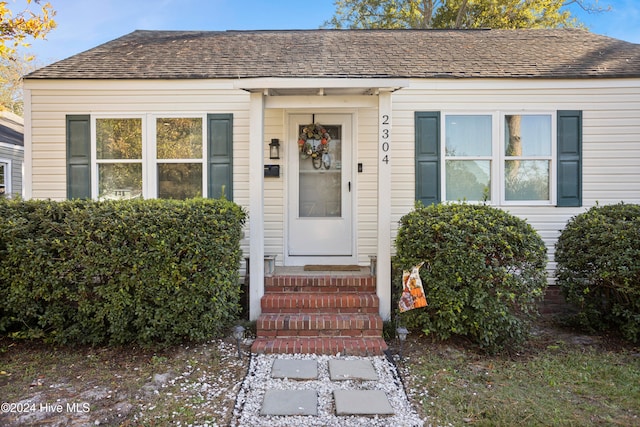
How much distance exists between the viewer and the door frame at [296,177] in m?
5.33

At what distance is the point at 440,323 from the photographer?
378 centimetres

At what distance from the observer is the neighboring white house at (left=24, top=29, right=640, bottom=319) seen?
519cm

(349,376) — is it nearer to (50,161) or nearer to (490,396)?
(490,396)

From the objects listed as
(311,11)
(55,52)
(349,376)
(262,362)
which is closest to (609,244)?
(349,376)

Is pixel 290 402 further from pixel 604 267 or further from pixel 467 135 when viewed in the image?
pixel 467 135

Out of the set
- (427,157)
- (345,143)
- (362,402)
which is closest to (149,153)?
(345,143)

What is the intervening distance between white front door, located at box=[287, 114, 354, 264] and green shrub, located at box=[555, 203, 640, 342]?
2.58m

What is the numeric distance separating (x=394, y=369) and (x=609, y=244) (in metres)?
2.56

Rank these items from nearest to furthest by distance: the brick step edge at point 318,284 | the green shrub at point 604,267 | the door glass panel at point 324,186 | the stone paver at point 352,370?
the stone paver at point 352,370 → the green shrub at point 604,267 → the brick step edge at point 318,284 → the door glass panel at point 324,186

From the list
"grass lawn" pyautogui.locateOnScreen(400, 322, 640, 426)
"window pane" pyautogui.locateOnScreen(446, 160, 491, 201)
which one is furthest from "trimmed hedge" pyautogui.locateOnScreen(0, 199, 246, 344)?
"window pane" pyautogui.locateOnScreen(446, 160, 491, 201)

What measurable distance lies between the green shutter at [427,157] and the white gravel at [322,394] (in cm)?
243

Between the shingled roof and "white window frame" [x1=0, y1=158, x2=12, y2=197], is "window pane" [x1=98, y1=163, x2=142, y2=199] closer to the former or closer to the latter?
the shingled roof

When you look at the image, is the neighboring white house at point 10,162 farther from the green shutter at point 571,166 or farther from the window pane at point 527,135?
the green shutter at point 571,166

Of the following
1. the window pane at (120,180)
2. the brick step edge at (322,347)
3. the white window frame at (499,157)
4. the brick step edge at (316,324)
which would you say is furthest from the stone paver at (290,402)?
the window pane at (120,180)
